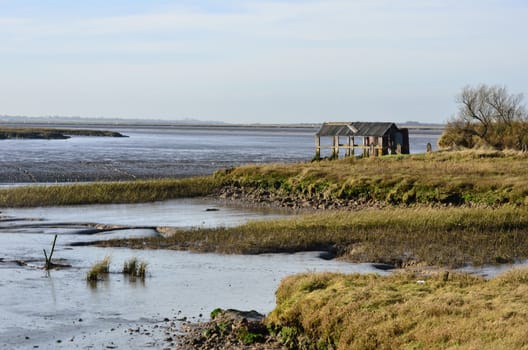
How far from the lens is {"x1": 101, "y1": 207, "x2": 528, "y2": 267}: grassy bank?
94.1 feet

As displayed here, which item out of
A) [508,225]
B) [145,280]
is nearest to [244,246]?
[145,280]

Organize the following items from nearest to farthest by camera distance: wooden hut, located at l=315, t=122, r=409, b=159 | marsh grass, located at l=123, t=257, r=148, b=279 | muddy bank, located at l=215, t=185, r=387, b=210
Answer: marsh grass, located at l=123, t=257, r=148, b=279
muddy bank, located at l=215, t=185, r=387, b=210
wooden hut, located at l=315, t=122, r=409, b=159

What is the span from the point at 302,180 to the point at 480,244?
2193 centimetres

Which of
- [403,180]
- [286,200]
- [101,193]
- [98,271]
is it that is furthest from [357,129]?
[98,271]

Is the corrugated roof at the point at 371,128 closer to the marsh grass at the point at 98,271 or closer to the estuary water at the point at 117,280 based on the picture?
the estuary water at the point at 117,280

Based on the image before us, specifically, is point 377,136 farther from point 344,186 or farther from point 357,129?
point 344,186

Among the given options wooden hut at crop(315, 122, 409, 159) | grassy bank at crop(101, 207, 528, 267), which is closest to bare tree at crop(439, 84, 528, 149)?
wooden hut at crop(315, 122, 409, 159)

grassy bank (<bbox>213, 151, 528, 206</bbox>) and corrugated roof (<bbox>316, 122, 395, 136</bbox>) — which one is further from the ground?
corrugated roof (<bbox>316, 122, 395, 136</bbox>)

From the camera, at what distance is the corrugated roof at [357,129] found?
72.2m

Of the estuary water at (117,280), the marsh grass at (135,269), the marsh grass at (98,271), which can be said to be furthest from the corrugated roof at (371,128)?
the marsh grass at (98,271)

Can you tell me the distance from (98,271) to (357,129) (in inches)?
1967

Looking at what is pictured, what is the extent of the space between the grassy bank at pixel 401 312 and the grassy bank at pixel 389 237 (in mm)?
8111

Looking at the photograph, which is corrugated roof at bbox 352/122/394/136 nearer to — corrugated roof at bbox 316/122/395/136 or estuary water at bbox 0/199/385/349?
corrugated roof at bbox 316/122/395/136

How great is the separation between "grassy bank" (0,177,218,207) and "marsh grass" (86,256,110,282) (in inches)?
873
